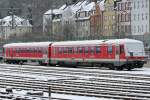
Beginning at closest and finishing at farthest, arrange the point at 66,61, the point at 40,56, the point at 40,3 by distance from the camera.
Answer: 1. the point at 66,61
2. the point at 40,56
3. the point at 40,3

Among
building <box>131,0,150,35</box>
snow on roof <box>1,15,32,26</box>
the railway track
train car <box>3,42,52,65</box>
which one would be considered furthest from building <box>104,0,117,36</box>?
the railway track

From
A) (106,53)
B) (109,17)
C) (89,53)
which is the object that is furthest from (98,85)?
(109,17)

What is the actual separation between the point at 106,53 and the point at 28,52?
15496 millimetres

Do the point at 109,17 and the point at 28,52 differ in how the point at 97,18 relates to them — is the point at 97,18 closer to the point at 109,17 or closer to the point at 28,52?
the point at 109,17

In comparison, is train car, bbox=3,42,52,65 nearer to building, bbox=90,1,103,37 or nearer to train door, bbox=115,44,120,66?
train door, bbox=115,44,120,66

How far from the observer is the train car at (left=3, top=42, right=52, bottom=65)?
2047 inches

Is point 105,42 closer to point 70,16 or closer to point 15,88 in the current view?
point 15,88

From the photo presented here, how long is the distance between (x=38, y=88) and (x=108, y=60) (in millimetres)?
14567

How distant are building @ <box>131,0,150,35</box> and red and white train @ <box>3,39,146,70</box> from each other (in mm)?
36425

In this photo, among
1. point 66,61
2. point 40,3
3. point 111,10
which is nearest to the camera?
point 66,61

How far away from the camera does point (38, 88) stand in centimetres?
2775

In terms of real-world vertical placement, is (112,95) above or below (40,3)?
below

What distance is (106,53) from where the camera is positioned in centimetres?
4200

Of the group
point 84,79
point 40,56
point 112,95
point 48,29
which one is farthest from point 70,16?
point 112,95
